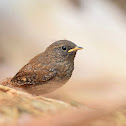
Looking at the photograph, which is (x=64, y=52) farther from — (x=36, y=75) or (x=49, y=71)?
(x=36, y=75)

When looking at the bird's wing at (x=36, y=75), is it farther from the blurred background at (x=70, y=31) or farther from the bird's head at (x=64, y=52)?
the blurred background at (x=70, y=31)

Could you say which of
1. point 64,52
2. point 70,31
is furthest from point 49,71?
point 70,31

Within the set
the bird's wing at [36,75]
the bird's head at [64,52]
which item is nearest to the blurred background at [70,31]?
the bird's head at [64,52]

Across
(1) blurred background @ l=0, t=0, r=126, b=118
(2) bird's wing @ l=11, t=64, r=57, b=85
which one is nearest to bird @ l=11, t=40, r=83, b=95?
(2) bird's wing @ l=11, t=64, r=57, b=85

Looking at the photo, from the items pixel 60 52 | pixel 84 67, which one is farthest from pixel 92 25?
pixel 60 52

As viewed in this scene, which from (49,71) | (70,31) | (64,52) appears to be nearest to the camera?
(49,71)

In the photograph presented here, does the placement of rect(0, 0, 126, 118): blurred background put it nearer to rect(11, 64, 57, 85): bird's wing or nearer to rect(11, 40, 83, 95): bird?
rect(11, 40, 83, 95): bird
